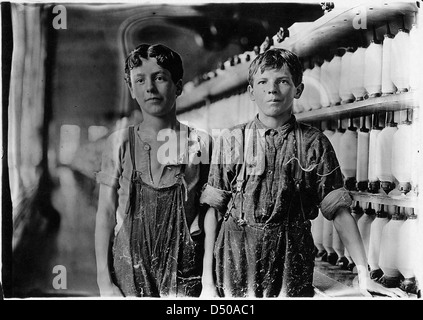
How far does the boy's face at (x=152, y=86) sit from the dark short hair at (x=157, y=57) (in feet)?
0.05

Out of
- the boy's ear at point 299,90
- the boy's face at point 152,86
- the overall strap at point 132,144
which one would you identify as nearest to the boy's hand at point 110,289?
the overall strap at point 132,144

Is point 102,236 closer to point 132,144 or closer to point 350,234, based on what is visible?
point 132,144

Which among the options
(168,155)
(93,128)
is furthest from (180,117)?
(93,128)

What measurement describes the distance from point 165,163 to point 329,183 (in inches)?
28.9

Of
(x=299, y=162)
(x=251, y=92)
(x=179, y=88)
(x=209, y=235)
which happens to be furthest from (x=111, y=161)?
(x=299, y=162)

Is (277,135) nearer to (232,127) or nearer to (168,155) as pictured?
(232,127)

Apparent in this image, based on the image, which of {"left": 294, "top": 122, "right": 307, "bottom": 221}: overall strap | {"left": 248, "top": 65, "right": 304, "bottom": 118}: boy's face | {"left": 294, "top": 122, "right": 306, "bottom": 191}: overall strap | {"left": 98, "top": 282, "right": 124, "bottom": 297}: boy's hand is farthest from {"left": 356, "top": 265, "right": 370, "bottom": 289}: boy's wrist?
{"left": 98, "top": 282, "right": 124, "bottom": 297}: boy's hand

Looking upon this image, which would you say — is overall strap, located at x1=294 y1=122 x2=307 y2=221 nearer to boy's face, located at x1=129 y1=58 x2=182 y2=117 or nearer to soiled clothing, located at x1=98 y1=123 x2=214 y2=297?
soiled clothing, located at x1=98 y1=123 x2=214 y2=297

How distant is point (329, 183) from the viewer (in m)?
2.39

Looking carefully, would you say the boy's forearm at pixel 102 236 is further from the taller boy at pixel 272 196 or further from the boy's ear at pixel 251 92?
the boy's ear at pixel 251 92

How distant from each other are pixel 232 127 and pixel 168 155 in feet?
1.03

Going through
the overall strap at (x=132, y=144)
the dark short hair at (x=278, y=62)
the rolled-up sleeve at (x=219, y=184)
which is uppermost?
the dark short hair at (x=278, y=62)

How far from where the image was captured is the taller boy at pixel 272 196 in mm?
2377

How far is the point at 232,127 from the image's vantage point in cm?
243
